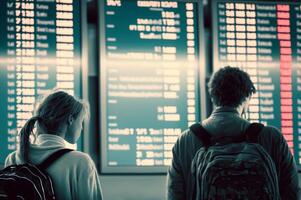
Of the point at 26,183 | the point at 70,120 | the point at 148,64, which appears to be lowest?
the point at 26,183

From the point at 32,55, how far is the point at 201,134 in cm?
152

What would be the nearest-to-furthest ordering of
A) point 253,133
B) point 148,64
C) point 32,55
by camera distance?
point 253,133 → point 32,55 → point 148,64

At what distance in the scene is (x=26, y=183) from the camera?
6.71 feet

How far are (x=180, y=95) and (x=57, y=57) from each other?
2.71 ft

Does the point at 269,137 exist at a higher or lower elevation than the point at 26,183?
A: higher

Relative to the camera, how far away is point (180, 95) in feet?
11.5

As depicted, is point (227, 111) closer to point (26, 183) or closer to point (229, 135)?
point (229, 135)

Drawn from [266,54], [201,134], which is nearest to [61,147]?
[201,134]

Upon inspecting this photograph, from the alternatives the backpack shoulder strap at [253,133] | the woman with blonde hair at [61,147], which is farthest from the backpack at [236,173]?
the woman with blonde hair at [61,147]

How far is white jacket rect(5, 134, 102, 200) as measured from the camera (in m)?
2.13

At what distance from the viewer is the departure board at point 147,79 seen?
341 centimetres

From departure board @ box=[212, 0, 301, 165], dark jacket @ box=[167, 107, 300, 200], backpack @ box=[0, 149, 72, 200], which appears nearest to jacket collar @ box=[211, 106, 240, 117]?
dark jacket @ box=[167, 107, 300, 200]

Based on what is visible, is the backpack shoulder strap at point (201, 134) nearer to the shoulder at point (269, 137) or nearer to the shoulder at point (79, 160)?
the shoulder at point (269, 137)

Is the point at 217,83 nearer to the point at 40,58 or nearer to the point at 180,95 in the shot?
the point at 180,95
